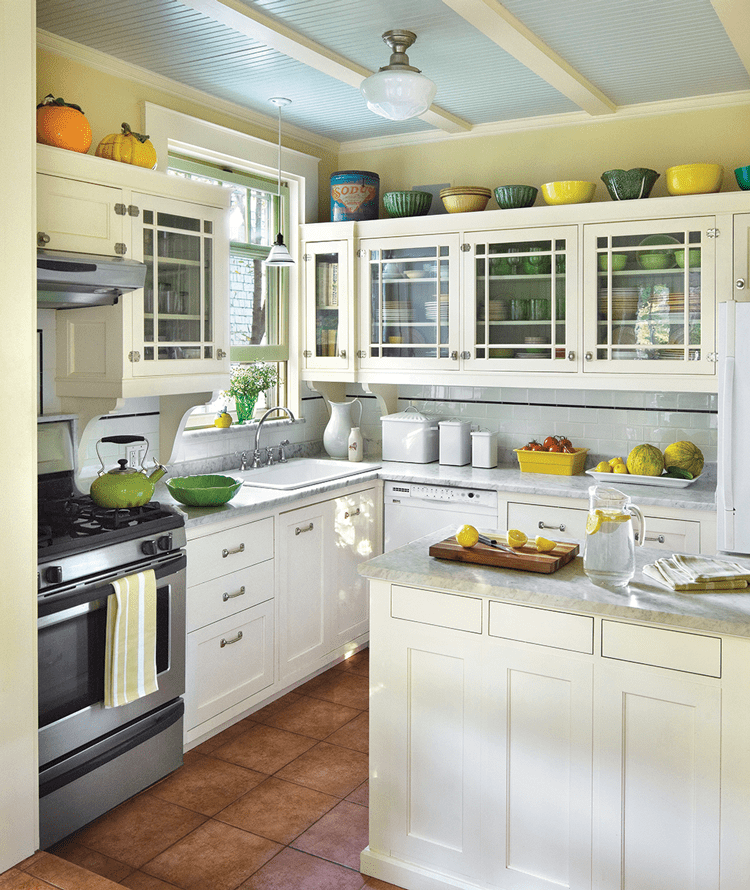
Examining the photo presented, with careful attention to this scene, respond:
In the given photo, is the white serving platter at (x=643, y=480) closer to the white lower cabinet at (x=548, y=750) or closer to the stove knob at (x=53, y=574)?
the white lower cabinet at (x=548, y=750)

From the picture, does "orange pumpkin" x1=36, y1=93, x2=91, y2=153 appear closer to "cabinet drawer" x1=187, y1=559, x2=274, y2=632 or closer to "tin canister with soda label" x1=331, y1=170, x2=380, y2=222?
"cabinet drawer" x1=187, y1=559, x2=274, y2=632

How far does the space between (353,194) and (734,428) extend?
7.99ft

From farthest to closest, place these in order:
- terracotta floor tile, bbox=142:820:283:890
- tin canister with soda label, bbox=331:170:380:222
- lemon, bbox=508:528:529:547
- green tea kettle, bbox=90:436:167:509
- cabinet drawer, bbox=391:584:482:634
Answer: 1. tin canister with soda label, bbox=331:170:380:222
2. green tea kettle, bbox=90:436:167:509
3. terracotta floor tile, bbox=142:820:283:890
4. lemon, bbox=508:528:529:547
5. cabinet drawer, bbox=391:584:482:634

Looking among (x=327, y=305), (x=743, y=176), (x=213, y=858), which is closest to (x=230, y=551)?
(x=213, y=858)

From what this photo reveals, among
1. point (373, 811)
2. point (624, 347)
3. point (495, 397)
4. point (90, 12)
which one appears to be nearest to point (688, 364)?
point (624, 347)

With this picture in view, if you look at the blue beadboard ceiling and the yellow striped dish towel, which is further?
the blue beadboard ceiling

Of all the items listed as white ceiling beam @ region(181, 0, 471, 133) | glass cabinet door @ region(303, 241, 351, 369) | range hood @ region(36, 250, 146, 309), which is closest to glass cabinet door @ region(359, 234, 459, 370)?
glass cabinet door @ region(303, 241, 351, 369)

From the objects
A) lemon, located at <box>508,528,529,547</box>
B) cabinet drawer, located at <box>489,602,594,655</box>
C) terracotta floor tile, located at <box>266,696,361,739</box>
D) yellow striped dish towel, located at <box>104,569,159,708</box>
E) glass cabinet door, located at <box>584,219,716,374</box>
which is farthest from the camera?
glass cabinet door, located at <box>584,219,716,374</box>

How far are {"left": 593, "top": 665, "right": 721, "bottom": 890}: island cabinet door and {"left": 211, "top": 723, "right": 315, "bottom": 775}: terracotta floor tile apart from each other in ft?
5.12

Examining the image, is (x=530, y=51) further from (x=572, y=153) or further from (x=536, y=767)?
(x=536, y=767)

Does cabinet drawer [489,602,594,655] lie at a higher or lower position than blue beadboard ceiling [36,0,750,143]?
lower

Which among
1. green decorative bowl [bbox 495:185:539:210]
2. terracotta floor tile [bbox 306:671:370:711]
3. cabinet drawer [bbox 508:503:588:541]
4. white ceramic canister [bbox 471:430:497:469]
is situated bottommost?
terracotta floor tile [bbox 306:671:370:711]

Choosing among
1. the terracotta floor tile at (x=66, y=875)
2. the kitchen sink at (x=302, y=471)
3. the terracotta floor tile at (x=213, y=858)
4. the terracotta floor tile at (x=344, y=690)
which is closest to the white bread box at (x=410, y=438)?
the kitchen sink at (x=302, y=471)

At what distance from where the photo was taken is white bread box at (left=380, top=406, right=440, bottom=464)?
192 inches
